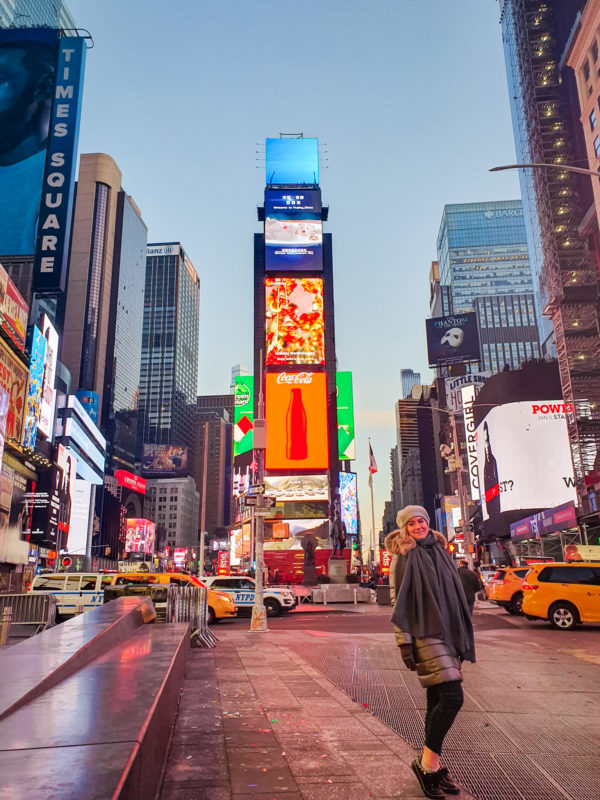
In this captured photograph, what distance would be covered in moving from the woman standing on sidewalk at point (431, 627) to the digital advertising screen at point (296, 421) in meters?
73.6

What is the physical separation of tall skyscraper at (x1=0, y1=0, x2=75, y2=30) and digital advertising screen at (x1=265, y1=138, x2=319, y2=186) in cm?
4240

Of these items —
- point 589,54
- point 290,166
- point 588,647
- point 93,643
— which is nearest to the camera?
point 93,643

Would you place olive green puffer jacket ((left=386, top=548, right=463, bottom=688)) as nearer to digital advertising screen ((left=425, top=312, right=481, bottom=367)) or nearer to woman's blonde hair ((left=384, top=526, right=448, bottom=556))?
woman's blonde hair ((left=384, top=526, right=448, bottom=556))

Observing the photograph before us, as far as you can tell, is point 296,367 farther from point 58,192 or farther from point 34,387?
point 58,192

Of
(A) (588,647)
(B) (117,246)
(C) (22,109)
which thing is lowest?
(A) (588,647)

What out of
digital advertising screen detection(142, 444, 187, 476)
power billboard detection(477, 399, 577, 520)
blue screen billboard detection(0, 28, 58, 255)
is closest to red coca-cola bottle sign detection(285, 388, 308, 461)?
power billboard detection(477, 399, 577, 520)

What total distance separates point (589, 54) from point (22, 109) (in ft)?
143

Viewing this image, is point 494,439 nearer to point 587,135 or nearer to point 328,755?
point 587,135

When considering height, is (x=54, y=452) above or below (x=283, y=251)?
below

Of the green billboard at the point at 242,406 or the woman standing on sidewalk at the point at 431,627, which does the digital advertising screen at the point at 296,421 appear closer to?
the green billboard at the point at 242,406

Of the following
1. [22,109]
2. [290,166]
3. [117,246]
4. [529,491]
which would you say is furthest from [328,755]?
[117,246]

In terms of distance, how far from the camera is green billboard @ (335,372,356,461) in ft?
388

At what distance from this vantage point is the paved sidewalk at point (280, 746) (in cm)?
428

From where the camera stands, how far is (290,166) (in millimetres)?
106188
